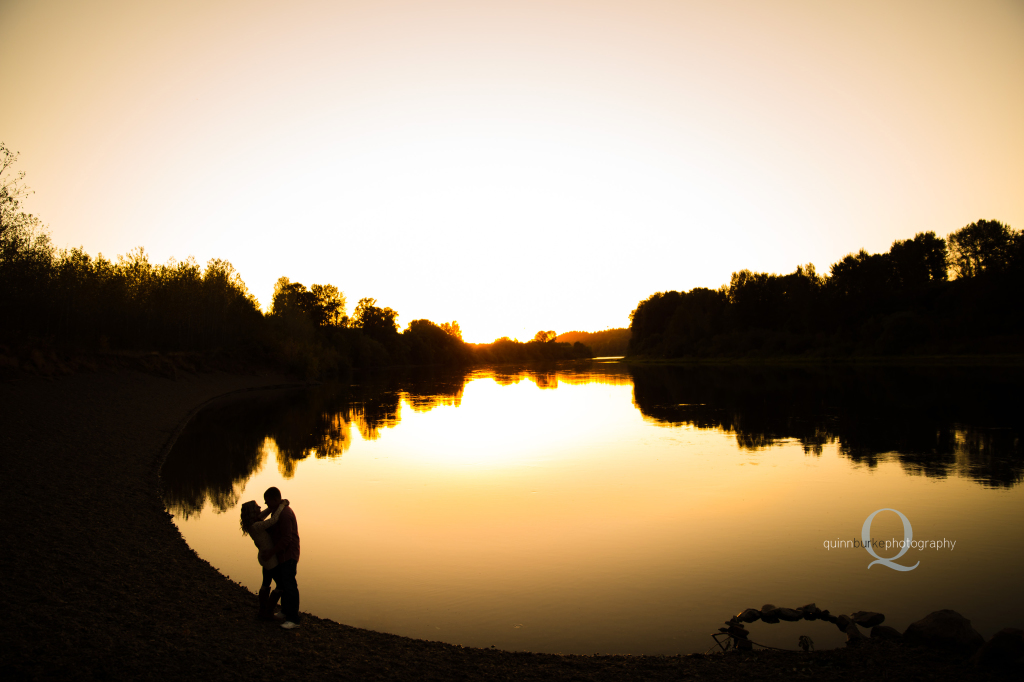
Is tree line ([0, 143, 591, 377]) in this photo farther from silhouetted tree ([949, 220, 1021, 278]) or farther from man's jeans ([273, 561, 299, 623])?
silhouetted tree ([949, 220, 1021, 278])

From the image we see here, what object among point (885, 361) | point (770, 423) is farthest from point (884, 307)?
point (770, 423)

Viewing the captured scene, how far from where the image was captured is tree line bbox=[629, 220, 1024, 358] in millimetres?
60719

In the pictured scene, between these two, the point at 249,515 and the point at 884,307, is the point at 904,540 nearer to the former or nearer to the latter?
the point at 249,515

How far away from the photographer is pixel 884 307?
241 feet

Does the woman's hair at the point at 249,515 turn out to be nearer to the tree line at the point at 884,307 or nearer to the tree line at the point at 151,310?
the tree line at the point at 151,310

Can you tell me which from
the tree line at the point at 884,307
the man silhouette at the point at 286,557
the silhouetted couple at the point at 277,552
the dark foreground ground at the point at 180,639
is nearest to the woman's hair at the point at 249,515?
the silhouetted couple at the point at 277,552

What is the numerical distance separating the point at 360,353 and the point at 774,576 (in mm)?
100997

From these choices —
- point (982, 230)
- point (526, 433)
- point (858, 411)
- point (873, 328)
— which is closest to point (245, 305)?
point (526, 433)

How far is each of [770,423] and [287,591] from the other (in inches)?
905

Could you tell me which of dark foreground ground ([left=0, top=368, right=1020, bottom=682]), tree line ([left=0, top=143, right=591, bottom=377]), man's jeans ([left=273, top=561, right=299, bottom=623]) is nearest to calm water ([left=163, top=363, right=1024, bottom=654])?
dark foreground ground ([left=0, top=368, right=1020, bottom=682])

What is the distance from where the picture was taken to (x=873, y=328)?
70.1 meters

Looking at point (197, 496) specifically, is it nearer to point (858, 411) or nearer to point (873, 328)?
point (858, 411)

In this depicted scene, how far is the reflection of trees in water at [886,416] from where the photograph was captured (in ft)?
54.4

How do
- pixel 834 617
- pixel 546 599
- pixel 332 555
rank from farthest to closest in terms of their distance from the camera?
pixel 332 555 < pixel 546 599 < pixel 834 617
